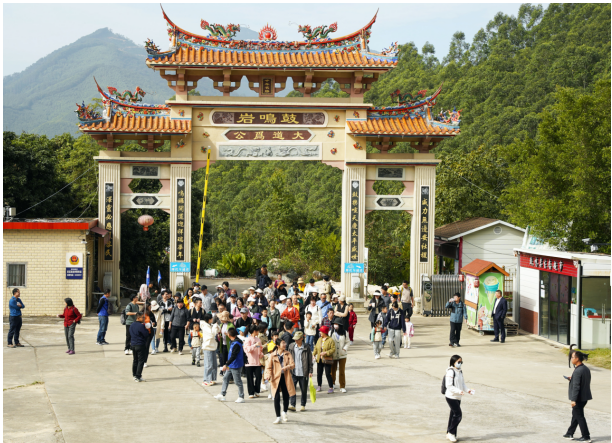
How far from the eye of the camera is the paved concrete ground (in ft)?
34.8

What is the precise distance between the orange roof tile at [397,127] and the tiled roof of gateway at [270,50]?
83.4 inches

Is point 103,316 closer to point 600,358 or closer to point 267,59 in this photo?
point 267,59

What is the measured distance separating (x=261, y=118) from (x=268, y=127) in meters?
0.44

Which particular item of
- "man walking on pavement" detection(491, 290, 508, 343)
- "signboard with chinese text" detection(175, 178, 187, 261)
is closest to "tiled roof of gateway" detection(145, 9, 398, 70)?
"signboard with chinese text" detection(175, 178, 187, 261)

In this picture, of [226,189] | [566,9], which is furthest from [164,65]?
[566,9]

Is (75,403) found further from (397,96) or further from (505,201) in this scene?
(505,201)

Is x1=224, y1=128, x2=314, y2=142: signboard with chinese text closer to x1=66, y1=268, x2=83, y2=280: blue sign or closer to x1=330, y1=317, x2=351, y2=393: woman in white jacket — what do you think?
x1=66, y1=268, x2=83, y2=280: blue sign

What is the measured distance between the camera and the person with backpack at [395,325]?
55.7 ft

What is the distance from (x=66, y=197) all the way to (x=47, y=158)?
102 inches

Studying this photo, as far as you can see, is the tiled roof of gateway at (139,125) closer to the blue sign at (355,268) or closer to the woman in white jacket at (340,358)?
the blue sign at (355,268)

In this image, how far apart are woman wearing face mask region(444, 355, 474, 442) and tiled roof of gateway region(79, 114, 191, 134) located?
1661cm

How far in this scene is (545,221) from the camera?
22.4 m

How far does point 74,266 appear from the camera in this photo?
71.6 feet

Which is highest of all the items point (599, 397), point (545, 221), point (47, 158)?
point (47, 158)
